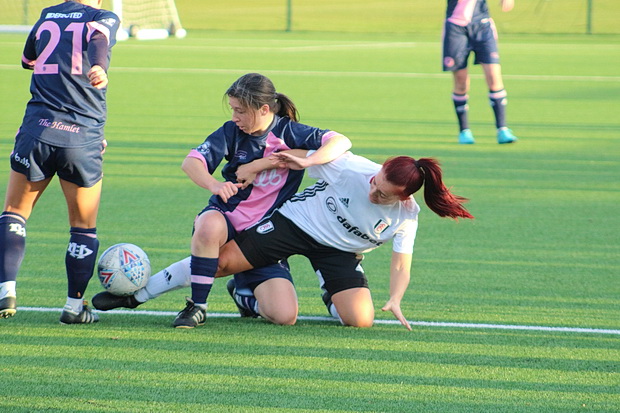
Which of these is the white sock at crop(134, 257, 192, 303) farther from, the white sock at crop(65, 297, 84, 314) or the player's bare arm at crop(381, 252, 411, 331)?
the player's bare arm at crop(381, 252, 411, 331)

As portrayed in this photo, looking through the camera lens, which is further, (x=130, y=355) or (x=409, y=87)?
(x=409, y=87)

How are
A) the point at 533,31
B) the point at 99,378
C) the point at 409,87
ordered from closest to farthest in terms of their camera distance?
the point at 99,378, the point at 409,87, the point at 533,31

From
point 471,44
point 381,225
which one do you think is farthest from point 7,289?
point 471,44

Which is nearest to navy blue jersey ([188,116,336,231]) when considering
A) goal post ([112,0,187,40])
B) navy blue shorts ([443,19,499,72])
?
navy blue shorts ([443,19,499,72])

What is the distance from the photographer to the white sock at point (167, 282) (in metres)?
4.65

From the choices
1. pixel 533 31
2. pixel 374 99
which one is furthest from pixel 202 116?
pixel 533 31

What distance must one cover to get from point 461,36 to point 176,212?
4725 mm

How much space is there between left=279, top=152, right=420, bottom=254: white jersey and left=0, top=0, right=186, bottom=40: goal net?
10.9 meters

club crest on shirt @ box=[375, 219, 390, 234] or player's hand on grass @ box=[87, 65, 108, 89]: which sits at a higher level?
player's hand on grass @ box=[87, 65, 108, 89]

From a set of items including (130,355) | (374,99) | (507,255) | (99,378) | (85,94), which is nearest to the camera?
(99,378)

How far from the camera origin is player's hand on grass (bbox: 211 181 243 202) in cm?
432

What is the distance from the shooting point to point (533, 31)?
33781 mm

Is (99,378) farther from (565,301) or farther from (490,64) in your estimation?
(490,64)

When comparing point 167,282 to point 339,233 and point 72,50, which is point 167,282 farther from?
point 72,50
